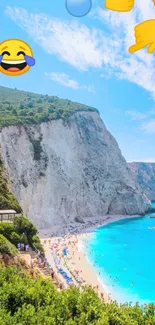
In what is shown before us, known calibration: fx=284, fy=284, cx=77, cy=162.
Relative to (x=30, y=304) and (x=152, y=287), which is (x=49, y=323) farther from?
(x=152, y=287)

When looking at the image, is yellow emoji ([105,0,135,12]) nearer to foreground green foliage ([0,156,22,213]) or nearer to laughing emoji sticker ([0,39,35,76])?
laughing emoji sticker ([0,39,35,76])

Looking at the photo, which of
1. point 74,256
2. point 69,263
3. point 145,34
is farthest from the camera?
point 74,256

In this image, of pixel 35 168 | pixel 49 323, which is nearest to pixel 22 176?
pixel 35 168

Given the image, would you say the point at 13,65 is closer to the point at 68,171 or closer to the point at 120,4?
the point at 120,4

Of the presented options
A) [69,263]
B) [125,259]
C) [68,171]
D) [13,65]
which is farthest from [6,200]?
[68,171]

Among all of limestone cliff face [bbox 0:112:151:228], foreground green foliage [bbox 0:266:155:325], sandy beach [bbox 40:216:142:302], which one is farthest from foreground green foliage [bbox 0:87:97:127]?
foreground green foliage [bbox 0:266:155:325]

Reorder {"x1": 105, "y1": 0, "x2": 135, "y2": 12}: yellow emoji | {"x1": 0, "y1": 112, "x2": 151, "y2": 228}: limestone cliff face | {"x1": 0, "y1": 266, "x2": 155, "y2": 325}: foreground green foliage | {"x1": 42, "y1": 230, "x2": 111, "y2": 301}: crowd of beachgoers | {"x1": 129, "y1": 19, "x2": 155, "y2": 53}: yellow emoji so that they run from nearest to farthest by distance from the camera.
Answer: {"x1": 105, "y1": 0, "x2": 135, "y2": 12}: yellow emoji → {"x1": 129, "y1": 19, "x2": 155, "y2": 53}: yellow emoji → {"x1": 0, "y1": 266, "x2": 155, "y2": 325}: foreground green foliage → {"x1": 42, "y1": 230, "x2": 111, "y2": 301}: crowd of beachgoers → {"x1": 0, "y1": 112, "x2": 151, "y2": 228}: limestone cliff face

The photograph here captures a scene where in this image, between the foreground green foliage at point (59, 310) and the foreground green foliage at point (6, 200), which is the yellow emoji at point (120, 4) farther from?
the foreground green foliage at point (6, 200)
